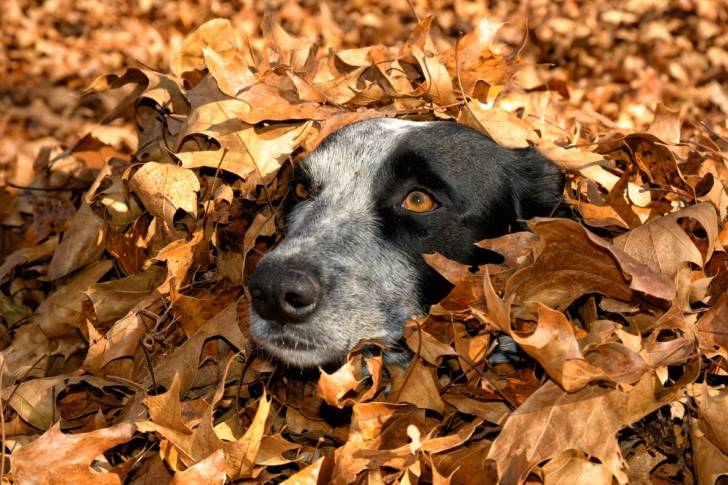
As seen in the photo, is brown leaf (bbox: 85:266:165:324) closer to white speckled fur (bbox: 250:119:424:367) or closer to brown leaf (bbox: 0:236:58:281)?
white speckled fur (bbox: 250:119:424:367)

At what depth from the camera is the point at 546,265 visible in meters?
3.33

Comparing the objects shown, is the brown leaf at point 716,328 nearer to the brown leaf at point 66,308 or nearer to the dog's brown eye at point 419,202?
the dog's brown eye at point 419,202

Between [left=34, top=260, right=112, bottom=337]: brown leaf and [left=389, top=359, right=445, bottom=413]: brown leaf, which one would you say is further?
[left=34, top=260, right=112, bottom=337]: brown leaf

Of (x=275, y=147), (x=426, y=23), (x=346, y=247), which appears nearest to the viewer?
(x=346, y=247)

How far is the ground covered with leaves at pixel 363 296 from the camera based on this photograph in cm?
303

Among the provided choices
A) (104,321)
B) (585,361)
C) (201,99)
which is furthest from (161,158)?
(585,361)

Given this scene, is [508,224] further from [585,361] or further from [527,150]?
[585,361]

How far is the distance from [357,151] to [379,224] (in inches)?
18.1

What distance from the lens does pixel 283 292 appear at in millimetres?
3379

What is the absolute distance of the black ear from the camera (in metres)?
4.32

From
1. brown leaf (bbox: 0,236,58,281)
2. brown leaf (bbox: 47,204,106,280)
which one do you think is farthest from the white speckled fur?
brown leaf (bbox: 0,236,58,281)

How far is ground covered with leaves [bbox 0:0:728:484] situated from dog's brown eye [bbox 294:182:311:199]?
14cm

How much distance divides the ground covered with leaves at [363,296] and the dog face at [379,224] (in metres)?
0.19

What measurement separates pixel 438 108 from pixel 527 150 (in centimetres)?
53
